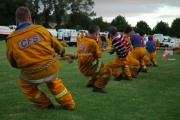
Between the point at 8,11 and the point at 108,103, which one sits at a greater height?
the point at 8,11

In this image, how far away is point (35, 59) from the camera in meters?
6.61

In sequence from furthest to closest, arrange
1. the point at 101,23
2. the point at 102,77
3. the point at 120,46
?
the point at 101,23
the point at 120,46
the point at 102,77

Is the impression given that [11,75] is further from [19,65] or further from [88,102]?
[19,65]

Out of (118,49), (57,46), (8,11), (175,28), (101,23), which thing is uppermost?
(57,46)

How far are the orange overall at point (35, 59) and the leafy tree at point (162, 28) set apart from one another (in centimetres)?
8661

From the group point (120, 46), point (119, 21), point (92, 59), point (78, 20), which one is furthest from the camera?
point (119, 21)

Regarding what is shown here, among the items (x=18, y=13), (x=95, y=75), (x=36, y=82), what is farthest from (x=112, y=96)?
(x=18, y=13)

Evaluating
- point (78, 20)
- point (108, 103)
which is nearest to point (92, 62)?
point (108, 103)

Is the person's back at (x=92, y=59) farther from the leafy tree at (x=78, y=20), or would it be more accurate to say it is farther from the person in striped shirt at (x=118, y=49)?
the leafy tree at (x=78, y=20)

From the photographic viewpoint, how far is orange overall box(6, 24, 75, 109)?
6520 mm

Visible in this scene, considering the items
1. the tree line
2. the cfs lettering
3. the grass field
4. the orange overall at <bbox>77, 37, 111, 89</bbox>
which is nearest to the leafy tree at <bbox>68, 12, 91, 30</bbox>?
the tree line

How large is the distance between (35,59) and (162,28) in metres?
88.7

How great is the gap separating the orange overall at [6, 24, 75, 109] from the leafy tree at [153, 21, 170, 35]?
3410 inches

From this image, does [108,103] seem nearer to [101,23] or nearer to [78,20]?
[78,20]
